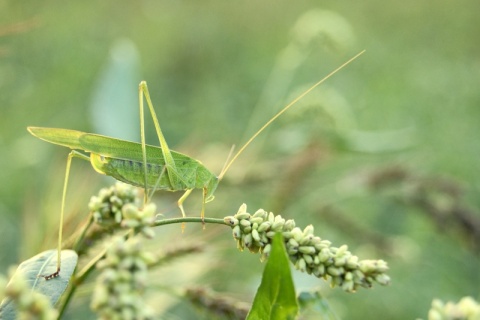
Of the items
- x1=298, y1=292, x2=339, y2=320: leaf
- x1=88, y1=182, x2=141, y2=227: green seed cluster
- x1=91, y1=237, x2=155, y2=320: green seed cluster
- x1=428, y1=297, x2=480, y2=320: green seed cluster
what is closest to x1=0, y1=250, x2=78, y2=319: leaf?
x1=88, y1=182, x2=141, y2=227: green seed cluster

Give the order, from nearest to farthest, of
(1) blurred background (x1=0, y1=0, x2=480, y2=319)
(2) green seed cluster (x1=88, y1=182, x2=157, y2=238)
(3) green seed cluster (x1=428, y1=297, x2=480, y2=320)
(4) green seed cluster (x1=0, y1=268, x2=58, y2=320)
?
1. (4) green seed cluster (x1=0, y1=268, x2=58, y2=320)
2. (3) green seed cluster (x1=428, y1=297, x2=480, y2=320)
3. (2) green seed cluster (x1=88, y1=182, x2=157, y2=238)
4. (1) blurred background (x1=0, y1=0, x2=480, y2=319)

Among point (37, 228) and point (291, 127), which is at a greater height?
point (291, 127)

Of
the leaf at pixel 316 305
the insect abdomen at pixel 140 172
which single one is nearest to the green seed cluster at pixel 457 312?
the leaf at pixel 316 305

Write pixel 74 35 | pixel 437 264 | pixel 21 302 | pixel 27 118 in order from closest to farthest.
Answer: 1. pixel 21 302
2. pixel 27 118
3. pixel 437 264
4. pixel 74 35

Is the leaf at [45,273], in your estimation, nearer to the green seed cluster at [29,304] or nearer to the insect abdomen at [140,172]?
the green seed cluster at [29,304]

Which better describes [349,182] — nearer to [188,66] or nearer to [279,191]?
[279,191]

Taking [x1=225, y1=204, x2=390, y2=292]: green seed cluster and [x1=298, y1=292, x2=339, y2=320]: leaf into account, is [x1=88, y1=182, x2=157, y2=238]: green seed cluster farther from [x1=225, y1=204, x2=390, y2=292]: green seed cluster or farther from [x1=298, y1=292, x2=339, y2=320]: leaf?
[x1=298, y1=292, x2=339, y2=320]: leaf

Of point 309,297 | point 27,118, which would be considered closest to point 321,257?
point 309,297
